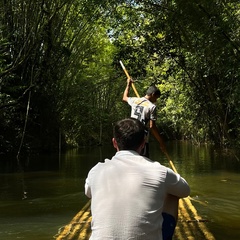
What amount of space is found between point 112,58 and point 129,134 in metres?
17.0

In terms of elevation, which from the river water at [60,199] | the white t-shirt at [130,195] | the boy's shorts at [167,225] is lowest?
the river water at [60,199]

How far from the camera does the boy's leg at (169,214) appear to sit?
2.24 metres

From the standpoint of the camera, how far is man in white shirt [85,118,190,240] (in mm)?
1999

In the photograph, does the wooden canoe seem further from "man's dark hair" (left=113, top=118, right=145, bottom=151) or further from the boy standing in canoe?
"man's dark hair" (left=113, top=118, right=145, bottom=151)

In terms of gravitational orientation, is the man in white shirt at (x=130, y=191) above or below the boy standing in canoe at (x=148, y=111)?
below

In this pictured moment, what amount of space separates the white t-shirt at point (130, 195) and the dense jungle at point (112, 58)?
675 cm

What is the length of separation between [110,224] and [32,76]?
54.9ft

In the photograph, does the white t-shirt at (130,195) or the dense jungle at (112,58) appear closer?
the white t-shirt at (130,195)

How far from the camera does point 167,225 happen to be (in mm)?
2270

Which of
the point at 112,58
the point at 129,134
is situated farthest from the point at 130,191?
the point at 112,58

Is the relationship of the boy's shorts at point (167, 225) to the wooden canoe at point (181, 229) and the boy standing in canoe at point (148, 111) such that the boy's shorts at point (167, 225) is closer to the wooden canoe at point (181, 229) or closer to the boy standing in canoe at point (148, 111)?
the wooden canoe at point (181, 229)

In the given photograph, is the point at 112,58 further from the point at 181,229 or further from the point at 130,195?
the point at 130,195

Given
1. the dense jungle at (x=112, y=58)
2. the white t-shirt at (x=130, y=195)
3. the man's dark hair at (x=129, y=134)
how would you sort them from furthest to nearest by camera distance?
the dense jungle at (x=112, y=58) < the man's dark hair at (x=129, y=134) < the white t-shirt at (x=130, y=195)

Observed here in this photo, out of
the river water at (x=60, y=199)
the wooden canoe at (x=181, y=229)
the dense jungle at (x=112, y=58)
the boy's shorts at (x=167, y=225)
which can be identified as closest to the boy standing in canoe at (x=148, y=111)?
the wooden canoe at (x=181, y=229)
